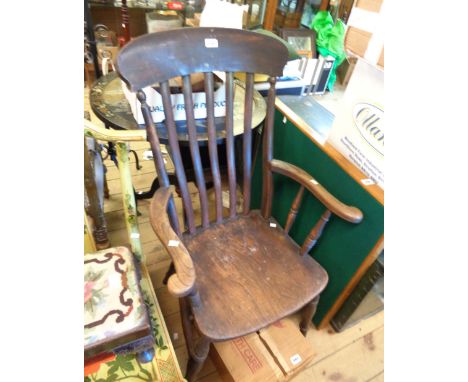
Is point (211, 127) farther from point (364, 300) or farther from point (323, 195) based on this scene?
point (364, 300)

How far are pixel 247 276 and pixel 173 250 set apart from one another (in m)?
0.31

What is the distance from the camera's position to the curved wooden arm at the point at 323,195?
2.90ft

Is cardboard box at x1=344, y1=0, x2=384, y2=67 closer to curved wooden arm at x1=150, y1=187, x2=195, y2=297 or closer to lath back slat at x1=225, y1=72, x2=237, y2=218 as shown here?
lath back slat at x1=225, y1=72, x2=237, y2=218

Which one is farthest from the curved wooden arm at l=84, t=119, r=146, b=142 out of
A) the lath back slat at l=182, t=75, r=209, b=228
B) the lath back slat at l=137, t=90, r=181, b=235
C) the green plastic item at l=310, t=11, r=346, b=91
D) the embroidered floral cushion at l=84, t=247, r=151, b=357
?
the green plastic item at l=310, t=11, r=346, b=91

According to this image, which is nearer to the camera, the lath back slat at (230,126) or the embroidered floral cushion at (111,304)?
the embroidered floral cushion at (111,304)

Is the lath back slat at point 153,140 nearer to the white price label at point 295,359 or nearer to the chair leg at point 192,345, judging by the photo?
the chair leg at point 192,345

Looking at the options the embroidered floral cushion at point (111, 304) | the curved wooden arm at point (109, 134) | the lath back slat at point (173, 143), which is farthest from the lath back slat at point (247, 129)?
the embroidered floral cushion at point (111, 304)

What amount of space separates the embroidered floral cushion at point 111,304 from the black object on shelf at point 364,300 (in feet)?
2.44

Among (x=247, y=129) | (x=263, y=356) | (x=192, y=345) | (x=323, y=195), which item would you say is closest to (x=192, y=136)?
(x=247, y=129)

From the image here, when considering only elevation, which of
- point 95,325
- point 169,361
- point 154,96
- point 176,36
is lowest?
point 169,361

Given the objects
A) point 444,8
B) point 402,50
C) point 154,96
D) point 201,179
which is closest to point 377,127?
point 402,50

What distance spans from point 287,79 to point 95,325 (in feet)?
3.98

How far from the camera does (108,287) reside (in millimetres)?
891
